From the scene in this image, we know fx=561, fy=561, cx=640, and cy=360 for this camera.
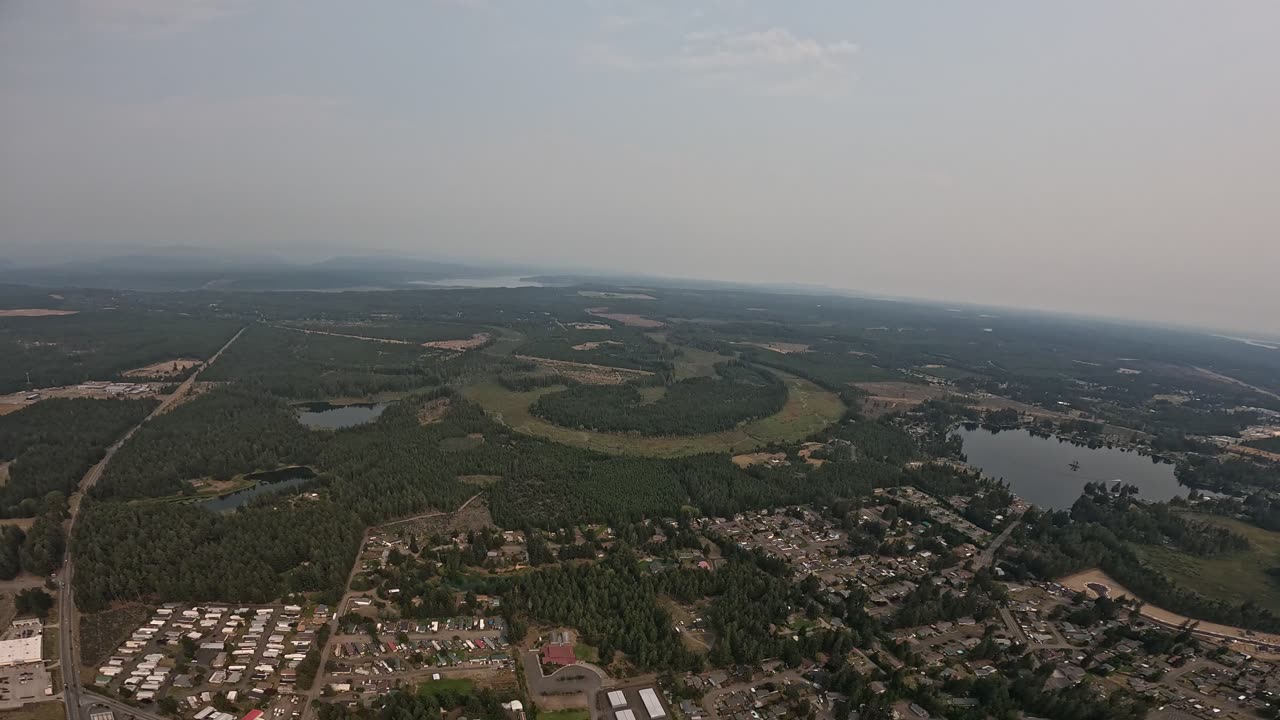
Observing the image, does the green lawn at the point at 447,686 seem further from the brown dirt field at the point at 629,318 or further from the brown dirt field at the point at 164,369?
the brown dirt field at the point at 629,318

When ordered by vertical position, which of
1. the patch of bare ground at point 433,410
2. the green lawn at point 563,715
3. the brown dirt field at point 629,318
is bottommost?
the green lawn at point 563,715

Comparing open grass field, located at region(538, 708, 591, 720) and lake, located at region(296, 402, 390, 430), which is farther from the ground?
lake, located at region(296, 402, 390, 430)

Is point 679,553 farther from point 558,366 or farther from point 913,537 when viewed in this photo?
point 558,366

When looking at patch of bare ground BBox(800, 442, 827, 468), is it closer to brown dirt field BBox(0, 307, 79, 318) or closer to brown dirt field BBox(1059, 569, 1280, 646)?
brown dirt field BBox(1059, 569, 1280, 646)

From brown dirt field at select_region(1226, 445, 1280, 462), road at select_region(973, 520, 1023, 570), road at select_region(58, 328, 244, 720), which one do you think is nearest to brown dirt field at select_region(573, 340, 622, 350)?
road at select_region(58, 328, 244, 720)

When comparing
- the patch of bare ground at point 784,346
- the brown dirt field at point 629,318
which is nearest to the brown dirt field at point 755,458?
the patch of bare ground at point 784,346

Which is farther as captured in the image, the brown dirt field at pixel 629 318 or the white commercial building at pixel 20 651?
the brown dirt field at pixel 629 318
